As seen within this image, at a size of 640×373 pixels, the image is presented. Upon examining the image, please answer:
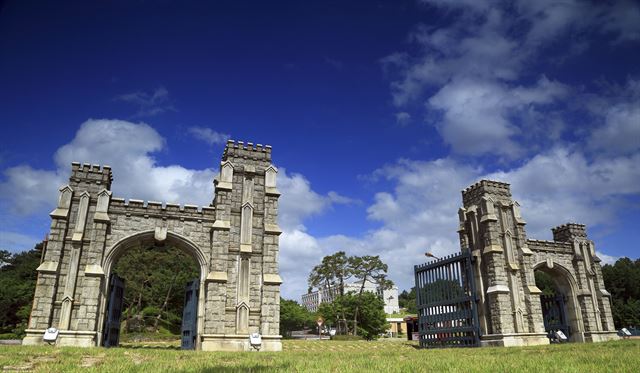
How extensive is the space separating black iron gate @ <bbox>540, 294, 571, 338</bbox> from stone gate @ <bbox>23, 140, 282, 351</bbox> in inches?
715

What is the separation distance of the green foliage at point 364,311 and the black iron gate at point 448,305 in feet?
76.6

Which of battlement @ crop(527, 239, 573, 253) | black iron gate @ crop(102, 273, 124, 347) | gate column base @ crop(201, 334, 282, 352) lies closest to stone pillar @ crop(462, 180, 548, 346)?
battlement @ crop(527, 239, 573, 253)

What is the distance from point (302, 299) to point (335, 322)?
13659 centimetres

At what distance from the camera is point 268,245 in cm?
2042

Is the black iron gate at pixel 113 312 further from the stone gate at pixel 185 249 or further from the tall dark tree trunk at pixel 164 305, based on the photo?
the tall dark tree trunk at pixel 164 305

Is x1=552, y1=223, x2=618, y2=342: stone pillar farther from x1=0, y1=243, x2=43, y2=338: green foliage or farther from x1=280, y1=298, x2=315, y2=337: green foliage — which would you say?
x1=0, y1=243, x2=43, y2=338: green foliage

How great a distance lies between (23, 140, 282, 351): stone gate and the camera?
18.1m

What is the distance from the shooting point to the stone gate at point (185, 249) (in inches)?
712

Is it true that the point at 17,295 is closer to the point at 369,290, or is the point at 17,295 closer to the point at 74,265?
the point at 74,265

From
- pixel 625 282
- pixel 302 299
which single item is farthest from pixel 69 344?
pixel 302 299

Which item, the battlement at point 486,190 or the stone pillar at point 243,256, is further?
the battlement at point 486,190

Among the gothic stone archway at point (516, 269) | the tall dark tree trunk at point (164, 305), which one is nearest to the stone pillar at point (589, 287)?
the gothic stone archway at point (516, 269)

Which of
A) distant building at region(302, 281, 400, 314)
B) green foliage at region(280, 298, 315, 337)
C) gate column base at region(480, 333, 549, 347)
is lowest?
gate column base at region(480, 333, 549, 347)

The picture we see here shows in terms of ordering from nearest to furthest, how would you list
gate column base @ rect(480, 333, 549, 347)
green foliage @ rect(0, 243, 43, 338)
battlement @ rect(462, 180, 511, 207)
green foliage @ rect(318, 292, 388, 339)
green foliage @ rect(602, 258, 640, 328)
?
gate column base @ rect(480, 333, 549, 347) → battlement @ rect(462, 180, 511, 207) → green foliage @ rect(0, 243, 43, 338) → green foliage @ rect(318, 292, 388, 339) → green foliage @ rect(602, 258, 640, 328)
